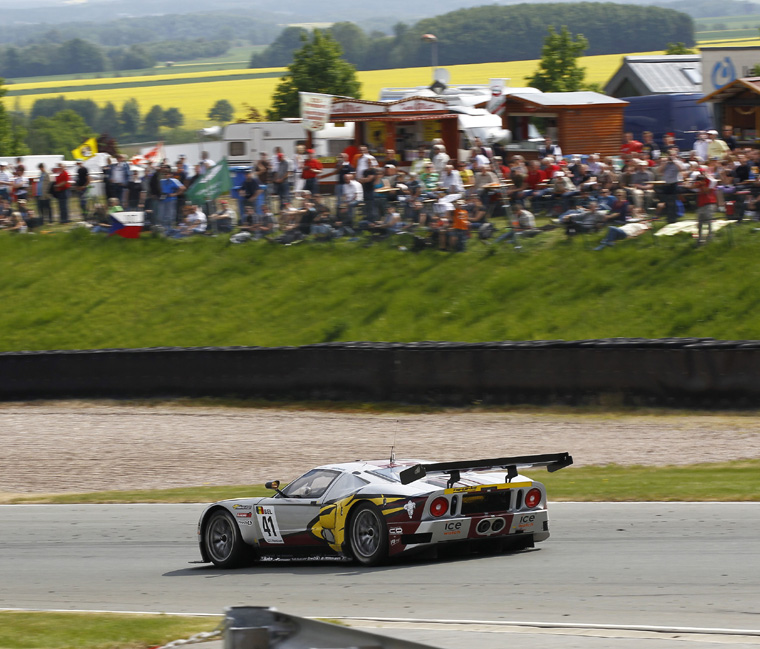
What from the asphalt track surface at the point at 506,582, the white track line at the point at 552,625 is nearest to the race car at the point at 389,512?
the asphalt track surface at the point at 506,582

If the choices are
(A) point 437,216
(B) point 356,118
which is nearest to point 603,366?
(A) point 437,216

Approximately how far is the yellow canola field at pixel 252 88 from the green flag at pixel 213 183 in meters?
79.2

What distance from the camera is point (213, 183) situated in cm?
2455

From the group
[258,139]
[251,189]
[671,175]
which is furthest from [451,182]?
[258,139]

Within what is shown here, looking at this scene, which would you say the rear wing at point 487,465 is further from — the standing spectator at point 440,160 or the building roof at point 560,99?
the building roof at point 560,99

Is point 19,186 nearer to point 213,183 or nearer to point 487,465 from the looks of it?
point 213,183

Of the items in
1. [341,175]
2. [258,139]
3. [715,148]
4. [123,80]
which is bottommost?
[341,175]

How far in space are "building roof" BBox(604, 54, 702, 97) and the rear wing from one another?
110ft

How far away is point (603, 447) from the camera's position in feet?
49.9

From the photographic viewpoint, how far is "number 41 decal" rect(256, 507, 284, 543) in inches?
364

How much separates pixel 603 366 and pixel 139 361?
28.0 feet

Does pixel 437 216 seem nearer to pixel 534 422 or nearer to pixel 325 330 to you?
pixel 325 330

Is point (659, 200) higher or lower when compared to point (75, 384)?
higher

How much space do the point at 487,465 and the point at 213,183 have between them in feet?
56.7
